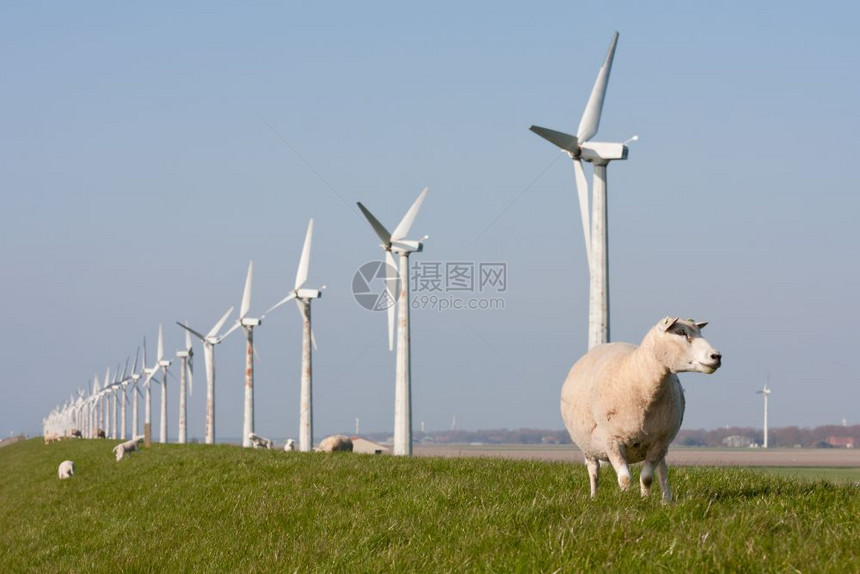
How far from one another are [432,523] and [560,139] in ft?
54.3

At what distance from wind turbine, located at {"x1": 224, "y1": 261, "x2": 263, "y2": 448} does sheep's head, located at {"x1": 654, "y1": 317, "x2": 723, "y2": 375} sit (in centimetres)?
4503

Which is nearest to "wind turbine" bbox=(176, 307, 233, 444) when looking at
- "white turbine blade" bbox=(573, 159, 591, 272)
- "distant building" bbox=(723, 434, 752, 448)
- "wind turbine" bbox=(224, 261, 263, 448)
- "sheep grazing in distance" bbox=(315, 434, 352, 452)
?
"wind turbine" bbox=(224, 261, 263, 448)

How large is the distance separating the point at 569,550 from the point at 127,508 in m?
12.5

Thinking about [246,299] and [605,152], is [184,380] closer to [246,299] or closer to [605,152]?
[246,299]

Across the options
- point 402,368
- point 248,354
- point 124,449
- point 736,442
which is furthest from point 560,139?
point 736,442

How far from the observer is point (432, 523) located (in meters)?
10.6

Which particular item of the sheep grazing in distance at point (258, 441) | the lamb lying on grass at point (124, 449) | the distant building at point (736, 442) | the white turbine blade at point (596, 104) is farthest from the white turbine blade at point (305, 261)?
the distant building at point (736, 442)

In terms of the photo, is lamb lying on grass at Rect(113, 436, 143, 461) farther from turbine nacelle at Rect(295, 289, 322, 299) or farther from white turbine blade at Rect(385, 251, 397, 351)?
turbine nacelle at Rect(295, 289, 322, 299)

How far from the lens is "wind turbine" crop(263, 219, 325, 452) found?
159 ft

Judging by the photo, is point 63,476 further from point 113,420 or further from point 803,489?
point 113,420

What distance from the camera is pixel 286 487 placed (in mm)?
16109

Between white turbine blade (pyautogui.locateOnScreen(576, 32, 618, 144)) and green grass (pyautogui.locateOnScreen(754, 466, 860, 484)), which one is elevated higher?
white turbine blade (pyautogui.locateOnScreen(576, 32, 618, 144))

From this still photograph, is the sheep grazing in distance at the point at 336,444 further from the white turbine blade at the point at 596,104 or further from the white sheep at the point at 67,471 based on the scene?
the white turbine blade at the point at 596,104

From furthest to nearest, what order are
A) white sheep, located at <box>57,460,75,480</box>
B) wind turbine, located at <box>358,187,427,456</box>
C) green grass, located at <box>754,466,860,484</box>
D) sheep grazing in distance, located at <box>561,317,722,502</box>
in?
wind turbine, located at <box>358,187,427,456</box> < white sheep, located at <box>57,460,75,480</box> < green grass, located at <box>754,466,860,484</box> < sheep grazing in distance, located at <box>561,317,722,502</box>
